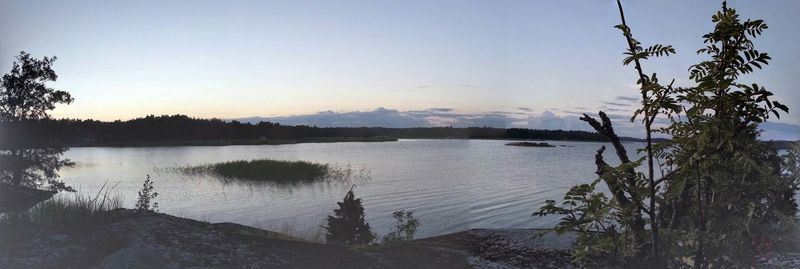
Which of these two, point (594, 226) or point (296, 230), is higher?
point (594, 226)

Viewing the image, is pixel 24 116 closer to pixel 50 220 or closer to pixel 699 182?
pixel 50 220

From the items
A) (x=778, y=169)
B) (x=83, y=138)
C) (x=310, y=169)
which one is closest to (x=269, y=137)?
(x=310, y=169)

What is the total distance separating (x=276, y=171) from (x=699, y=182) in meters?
19.7

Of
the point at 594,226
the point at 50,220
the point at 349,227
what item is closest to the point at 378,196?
the point at 349,227

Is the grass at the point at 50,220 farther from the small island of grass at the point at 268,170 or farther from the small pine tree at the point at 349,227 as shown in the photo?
the small island of grass at the point at 268,170

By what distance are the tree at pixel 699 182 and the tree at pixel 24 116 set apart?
959 centimetres

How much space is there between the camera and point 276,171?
20.6m

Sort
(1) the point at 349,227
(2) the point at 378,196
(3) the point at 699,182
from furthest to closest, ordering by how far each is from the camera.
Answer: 1. (2) the point at 378,196
2. (1) the point at 349,227
3. (3) the point at 699,182

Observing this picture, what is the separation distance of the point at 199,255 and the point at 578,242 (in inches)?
132

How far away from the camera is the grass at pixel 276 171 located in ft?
64.5

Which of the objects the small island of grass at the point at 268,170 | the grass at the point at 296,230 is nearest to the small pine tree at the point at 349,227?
the grass at the point at 296,230

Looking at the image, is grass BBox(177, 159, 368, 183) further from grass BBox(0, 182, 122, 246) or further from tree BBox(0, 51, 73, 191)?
grass BBox(0, 182, 122, 246)

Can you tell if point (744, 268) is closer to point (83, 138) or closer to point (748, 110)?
point (748, 110)

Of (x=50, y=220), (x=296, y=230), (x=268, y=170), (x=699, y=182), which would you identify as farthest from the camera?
(x=268, y=170)
